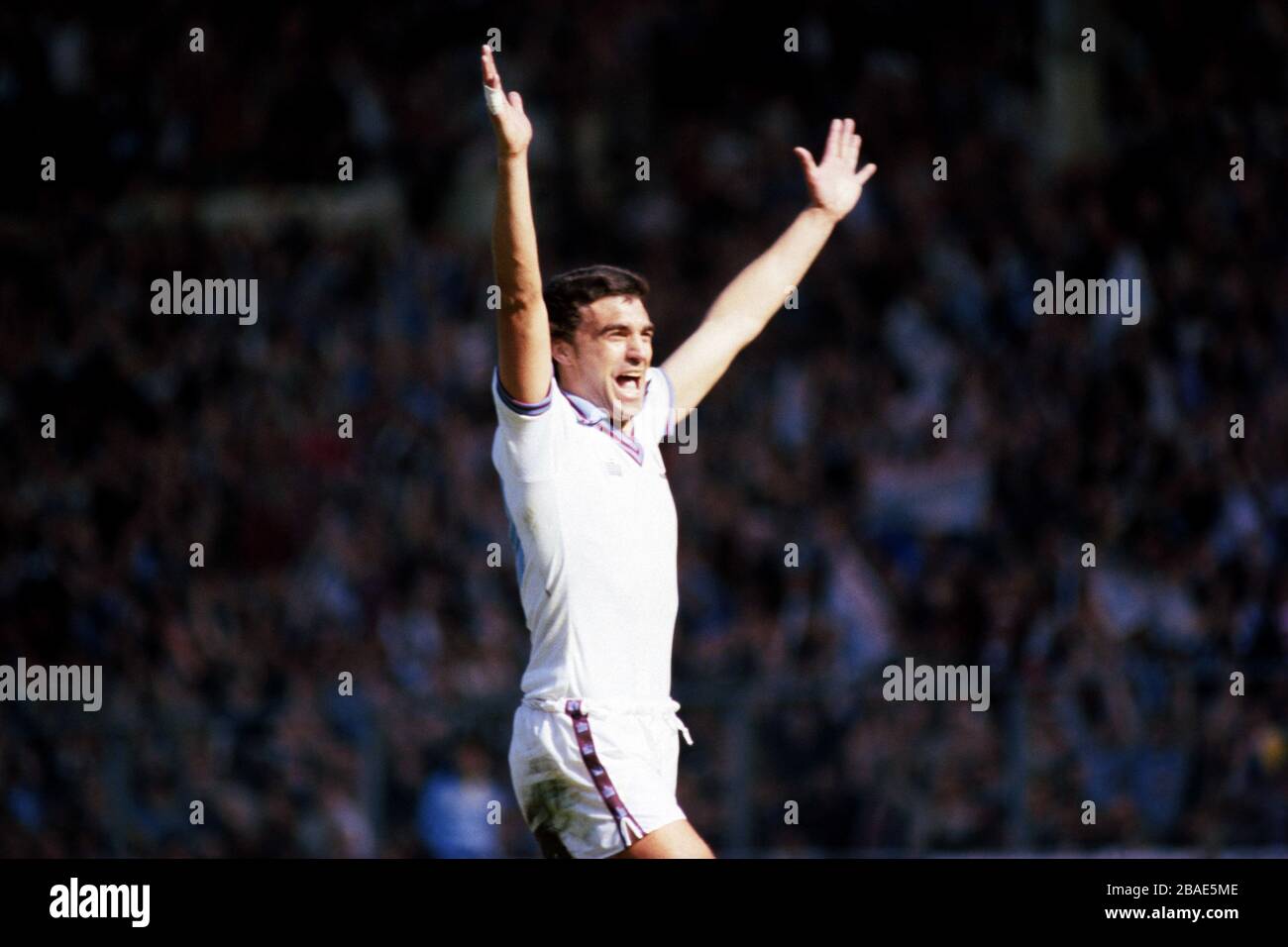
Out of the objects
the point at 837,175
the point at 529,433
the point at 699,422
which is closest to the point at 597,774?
the point at 529,433

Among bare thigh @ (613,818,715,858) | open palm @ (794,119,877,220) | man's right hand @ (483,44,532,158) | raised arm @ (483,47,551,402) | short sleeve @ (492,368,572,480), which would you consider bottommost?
bare thigh @ (613,818,715,858)

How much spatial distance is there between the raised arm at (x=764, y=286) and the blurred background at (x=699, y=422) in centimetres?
425

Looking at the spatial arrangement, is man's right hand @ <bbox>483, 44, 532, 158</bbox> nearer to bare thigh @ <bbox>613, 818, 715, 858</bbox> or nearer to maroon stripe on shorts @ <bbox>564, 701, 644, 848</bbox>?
maroon stripe on shorts @ <bbox>564, 701, 644, 848</bbox>

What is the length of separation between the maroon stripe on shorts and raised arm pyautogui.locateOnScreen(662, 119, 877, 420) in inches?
44.3

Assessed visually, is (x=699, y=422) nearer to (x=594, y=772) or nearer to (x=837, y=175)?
(x=837, y=175)

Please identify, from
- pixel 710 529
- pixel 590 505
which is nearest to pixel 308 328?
pixel 710 529

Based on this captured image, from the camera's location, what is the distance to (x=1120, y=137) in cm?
1541

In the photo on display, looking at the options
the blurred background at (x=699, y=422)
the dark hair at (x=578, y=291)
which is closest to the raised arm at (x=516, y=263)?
the dark hair at (x=578, y=291)

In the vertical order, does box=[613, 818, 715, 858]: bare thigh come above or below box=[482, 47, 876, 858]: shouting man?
below

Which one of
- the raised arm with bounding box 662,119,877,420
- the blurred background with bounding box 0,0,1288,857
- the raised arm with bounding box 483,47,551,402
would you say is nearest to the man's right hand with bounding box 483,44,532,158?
the raised arm with bounding box 483,47,551,402

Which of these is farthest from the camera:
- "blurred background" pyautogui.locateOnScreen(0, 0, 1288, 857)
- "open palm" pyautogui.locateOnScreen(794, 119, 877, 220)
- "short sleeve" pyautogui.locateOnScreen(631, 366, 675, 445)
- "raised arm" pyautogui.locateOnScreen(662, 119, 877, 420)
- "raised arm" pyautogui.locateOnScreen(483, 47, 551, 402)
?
"blurred background" pyautogui.locateOnScreen(0, 0, 1288, 857)

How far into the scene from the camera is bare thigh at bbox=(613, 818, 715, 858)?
647 cm

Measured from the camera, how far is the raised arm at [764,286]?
24.2 ft

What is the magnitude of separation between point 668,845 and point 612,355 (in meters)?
1.36
